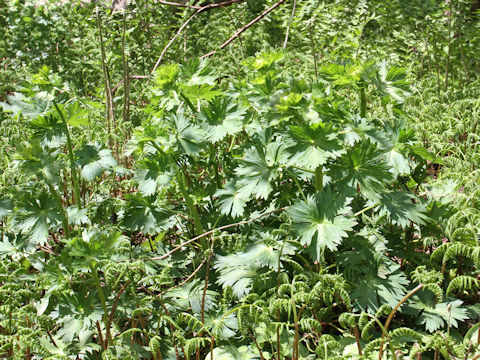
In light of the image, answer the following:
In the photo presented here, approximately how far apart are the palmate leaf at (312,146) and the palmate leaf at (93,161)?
0.85 m

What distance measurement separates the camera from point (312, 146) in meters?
1.98

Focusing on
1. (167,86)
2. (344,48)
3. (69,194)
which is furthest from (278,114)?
(344,48)

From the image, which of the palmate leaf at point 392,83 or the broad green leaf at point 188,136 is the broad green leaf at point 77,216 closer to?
the broad green leaf at point 188,136

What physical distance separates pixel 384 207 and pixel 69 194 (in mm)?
1972

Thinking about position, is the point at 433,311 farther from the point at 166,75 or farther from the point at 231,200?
the point at 166,75

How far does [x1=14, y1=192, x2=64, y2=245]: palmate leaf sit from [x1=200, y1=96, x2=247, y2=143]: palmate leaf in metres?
0.71

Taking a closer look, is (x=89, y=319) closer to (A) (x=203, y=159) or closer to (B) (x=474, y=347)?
(A) (x=203, y=159)

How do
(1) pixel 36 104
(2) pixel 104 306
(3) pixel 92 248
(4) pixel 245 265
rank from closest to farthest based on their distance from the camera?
(3) pixel 92 248 → (2) pixel 104 306 → (4) pixel 245 265 → (1) pixel 36 104

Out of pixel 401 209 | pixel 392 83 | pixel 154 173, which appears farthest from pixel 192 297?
pixel 392 83

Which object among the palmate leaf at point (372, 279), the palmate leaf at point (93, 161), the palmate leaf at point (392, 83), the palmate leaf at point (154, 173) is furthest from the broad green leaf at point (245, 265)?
the palmate leaf at point (392, 83)

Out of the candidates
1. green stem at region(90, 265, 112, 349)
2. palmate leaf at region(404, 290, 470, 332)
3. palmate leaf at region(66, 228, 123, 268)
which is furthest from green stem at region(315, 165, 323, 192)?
green stem at region(90, 265, 112, 349)

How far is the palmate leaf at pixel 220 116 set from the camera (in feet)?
7.43

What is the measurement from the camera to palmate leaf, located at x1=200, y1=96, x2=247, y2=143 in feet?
7.43

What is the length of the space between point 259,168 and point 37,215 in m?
0.93
